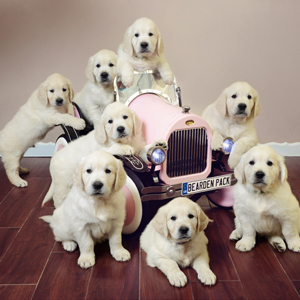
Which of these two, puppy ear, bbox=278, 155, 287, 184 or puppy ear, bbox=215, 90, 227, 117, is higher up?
puppy ear, bbox=215, 90, 227, 117

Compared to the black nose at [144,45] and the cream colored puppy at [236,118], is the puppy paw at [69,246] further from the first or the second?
the black nose at [144,45]

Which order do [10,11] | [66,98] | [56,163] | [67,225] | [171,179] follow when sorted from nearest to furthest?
[67,225]
[171,179]
[56,163]
[66,98]
[10,11]

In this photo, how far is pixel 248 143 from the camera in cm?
366

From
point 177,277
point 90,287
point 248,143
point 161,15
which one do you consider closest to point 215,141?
point 248,143

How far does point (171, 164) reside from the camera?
339 centimetres

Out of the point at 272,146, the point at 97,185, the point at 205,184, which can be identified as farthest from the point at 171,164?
the point at 272,146

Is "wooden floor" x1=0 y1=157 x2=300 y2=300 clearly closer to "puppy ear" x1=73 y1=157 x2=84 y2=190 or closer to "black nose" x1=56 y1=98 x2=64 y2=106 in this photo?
"puppy ear" x1=73 y1=157 x2=84 y2=190

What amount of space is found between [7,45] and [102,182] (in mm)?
3767

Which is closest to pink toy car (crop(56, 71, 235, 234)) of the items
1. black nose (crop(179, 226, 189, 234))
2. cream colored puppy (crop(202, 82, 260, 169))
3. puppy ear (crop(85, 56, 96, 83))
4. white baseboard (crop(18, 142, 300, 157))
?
cream colored puppy (crop(202, 82, 260, 169))

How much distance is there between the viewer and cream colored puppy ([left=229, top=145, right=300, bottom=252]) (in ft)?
9.67

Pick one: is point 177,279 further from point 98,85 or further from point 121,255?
point 98,85

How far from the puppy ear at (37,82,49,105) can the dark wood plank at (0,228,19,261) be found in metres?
1.44

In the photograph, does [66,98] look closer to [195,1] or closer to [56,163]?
[56,163]

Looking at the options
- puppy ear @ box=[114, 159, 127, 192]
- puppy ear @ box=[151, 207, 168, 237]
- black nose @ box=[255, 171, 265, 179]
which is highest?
puppy ear @ box=[114, 159, 127, 192]
